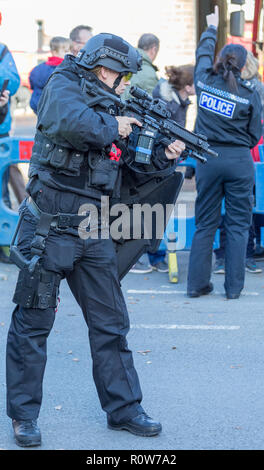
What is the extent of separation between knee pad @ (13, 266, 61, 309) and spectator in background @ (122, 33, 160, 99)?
15.9 ft

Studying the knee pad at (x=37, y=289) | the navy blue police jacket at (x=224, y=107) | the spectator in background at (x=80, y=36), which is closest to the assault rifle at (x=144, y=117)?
the knee pad at (x=37, y=289)

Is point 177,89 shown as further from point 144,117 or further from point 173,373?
point 144,117

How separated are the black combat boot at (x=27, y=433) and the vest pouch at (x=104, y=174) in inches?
47.8

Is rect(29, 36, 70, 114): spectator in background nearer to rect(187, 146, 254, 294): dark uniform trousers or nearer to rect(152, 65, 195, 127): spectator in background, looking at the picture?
rect(152, 65, 195, 127): spectator in background

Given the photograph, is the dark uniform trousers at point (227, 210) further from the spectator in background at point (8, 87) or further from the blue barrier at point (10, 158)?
the spectator in background at point (8, 87)

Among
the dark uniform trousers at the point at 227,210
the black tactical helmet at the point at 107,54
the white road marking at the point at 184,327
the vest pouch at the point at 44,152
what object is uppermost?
the black tactical helmet at the point at 107,54

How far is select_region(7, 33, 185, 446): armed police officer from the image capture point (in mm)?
4168

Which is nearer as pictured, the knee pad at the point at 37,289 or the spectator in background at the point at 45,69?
the knee pad at the point at 37,289

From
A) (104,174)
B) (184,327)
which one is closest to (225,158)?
(184,327)

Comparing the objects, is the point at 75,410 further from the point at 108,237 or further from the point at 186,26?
the point at 186,26

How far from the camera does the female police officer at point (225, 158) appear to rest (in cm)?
708

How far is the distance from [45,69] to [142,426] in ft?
18.0

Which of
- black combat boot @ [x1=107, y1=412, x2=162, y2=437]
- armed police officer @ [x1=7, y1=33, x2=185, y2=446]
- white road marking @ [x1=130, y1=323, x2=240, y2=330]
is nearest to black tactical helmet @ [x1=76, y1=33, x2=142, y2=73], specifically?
armed police officer @ [x1=7, y1=33, x2=185, y2=446]

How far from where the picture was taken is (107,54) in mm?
4223
